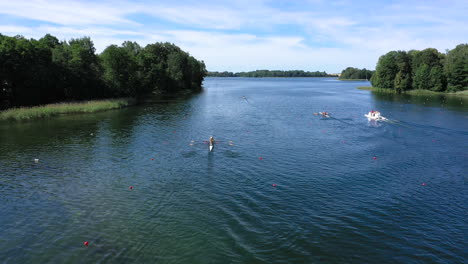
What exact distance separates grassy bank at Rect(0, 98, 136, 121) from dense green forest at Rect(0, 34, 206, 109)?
5.29 m

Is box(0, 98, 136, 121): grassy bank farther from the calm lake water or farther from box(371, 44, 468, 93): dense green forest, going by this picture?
box(371, 44, 468, 93): dense green forest

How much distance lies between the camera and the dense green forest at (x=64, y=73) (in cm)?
5950

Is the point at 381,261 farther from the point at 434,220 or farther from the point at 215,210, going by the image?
the point at 215,210

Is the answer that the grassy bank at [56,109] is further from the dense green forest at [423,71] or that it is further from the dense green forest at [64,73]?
the dense green forest at [423,71]

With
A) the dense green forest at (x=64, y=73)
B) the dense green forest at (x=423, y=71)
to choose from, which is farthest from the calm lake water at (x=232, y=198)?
the dense green forest at (x=423, y=71)

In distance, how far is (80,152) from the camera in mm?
35094

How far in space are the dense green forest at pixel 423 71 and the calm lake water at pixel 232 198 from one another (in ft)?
303

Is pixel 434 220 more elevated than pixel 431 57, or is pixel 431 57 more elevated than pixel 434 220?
pixel 431 57

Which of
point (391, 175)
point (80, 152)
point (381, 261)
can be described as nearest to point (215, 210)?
point (381, 261)

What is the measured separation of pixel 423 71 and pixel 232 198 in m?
129

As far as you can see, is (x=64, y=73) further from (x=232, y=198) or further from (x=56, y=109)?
(x=232, y=198)

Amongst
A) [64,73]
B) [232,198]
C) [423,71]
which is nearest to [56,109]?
[64,73]

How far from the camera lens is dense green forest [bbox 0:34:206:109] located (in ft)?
195

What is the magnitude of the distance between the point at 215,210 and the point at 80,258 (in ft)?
28.1
